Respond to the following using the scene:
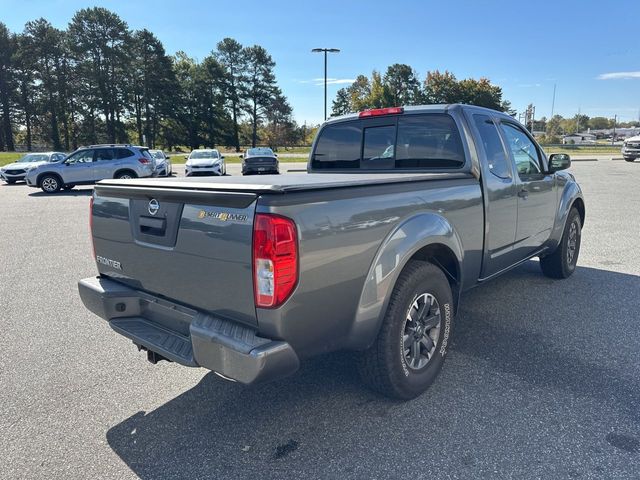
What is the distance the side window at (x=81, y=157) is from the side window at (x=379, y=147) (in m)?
16.1

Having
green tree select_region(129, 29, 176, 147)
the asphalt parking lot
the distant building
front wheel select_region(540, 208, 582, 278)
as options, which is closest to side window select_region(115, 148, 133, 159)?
the asphalt parking lot

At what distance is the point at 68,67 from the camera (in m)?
62.2

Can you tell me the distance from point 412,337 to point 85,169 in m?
17.5

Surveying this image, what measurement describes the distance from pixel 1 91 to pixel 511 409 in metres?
77.6

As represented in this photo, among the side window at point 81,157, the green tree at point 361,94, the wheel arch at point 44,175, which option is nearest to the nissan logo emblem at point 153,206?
the side window at point 81,157

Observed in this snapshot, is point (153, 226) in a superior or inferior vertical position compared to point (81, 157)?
inferior

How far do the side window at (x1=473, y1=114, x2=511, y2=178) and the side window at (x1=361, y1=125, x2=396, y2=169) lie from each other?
2.49 ft

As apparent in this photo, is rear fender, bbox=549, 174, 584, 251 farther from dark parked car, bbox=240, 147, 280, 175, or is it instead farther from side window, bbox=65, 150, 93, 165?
dark parked car, bbox=240, 147, 280, 175

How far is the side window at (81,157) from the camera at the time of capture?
17.2 metres

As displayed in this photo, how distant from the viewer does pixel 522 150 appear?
4.46 m

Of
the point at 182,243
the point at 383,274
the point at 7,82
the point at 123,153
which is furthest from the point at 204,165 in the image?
the point at 7,82

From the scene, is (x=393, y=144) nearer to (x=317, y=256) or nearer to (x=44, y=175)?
(x=317, y=256)

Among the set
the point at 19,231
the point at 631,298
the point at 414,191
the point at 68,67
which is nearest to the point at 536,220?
the point at 631,298

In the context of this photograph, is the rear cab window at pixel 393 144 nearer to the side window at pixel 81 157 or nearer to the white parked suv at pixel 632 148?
the side window at pixel 81 157
